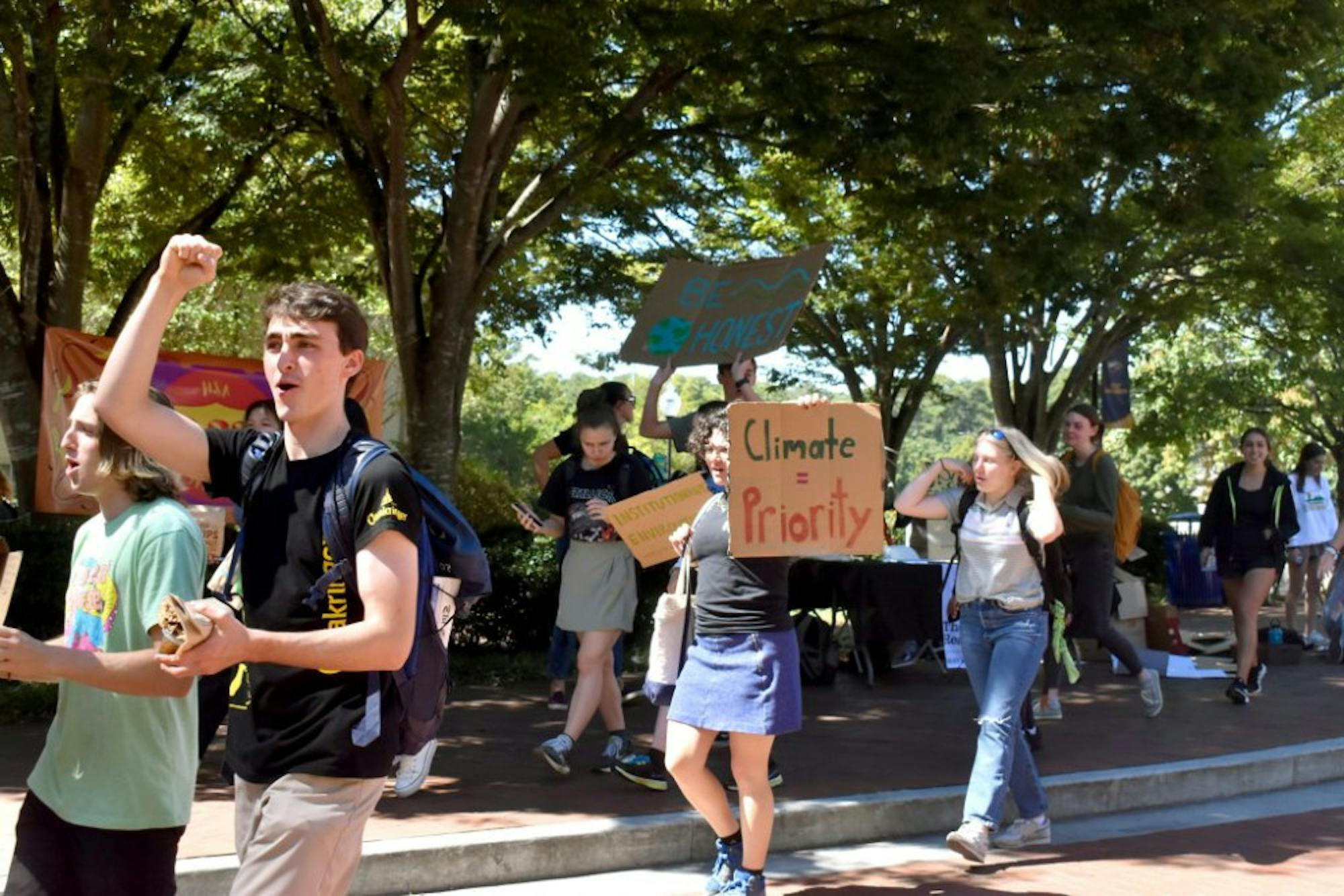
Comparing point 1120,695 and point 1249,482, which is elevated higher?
point 1249,482

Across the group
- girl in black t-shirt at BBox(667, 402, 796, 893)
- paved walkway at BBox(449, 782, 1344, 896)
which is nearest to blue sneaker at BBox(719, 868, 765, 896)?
girl in black t-shirt at BBox(667, 402, 796, 893)

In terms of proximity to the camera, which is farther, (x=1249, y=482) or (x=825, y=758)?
(x=1249, y=482)

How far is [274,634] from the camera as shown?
126 inches

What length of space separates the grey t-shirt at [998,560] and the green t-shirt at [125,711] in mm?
4427

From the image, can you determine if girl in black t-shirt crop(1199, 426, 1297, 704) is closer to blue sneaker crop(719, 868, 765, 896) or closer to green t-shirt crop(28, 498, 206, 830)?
blue sneaker crop(719, 868, 765, 896)

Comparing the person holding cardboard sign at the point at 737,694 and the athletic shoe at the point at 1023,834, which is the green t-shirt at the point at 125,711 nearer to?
the person holding cardboard sign at the point at 737,694

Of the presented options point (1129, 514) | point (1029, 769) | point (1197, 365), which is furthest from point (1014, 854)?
point (1197, 365)

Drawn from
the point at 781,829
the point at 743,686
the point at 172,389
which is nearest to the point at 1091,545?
the point at 781,829

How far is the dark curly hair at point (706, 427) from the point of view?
6.79m

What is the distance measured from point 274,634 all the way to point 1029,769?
518 centimetres

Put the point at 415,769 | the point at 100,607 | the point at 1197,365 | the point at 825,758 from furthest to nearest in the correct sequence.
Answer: the point at 1197,365, the point at 825,758, the point at 415,769, the point at 100,607

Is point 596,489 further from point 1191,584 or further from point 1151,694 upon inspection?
point 1191,584

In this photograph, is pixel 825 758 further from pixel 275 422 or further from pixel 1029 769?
pixel 275 422

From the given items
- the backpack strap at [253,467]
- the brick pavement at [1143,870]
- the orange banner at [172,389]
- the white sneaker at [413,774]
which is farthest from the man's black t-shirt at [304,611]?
the orange banner at [172,389]
